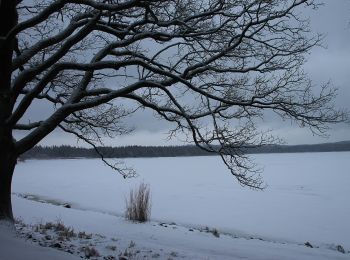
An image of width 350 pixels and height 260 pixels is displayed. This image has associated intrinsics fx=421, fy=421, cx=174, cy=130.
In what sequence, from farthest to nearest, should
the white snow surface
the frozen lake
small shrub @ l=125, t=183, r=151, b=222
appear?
small shrub @ l=125, t=183, r=151, b=222
the frozen lake
the white snow surface

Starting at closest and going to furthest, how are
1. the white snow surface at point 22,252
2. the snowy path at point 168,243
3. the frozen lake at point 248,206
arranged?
the white snow surface at point 22,252 → the snowy path at point 168,243 → the frozen lake at point 248,206

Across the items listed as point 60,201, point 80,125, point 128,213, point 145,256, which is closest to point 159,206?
point 128,213

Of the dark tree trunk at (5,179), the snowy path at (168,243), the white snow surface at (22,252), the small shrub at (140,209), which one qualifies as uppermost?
the dark tree trunk at (5,179)

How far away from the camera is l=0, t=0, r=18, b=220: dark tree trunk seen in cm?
756

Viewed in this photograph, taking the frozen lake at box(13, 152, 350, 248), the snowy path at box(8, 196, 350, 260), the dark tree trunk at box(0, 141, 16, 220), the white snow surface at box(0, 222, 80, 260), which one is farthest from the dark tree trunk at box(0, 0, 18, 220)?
the frozen lake at box(13, 152, 350, 248)

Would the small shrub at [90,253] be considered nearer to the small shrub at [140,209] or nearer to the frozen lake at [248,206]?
the frozen lake at [248,206]

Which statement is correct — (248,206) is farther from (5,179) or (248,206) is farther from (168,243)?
(5,179)

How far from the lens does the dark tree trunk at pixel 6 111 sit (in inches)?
298

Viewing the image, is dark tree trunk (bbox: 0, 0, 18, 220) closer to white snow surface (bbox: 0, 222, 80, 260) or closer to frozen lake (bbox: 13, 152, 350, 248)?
white snow surface (bbox: 0, 222, 80, 260)

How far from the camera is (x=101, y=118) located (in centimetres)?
1043

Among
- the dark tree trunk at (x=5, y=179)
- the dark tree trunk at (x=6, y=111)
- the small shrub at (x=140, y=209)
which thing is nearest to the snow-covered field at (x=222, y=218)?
the small shrub at (x=140, y=209)

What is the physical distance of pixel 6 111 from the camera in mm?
7688

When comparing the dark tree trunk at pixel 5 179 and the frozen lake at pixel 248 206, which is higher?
the dark tree trunk at pixel 5 179

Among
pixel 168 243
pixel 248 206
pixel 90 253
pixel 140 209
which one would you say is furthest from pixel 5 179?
pixel 248 206
